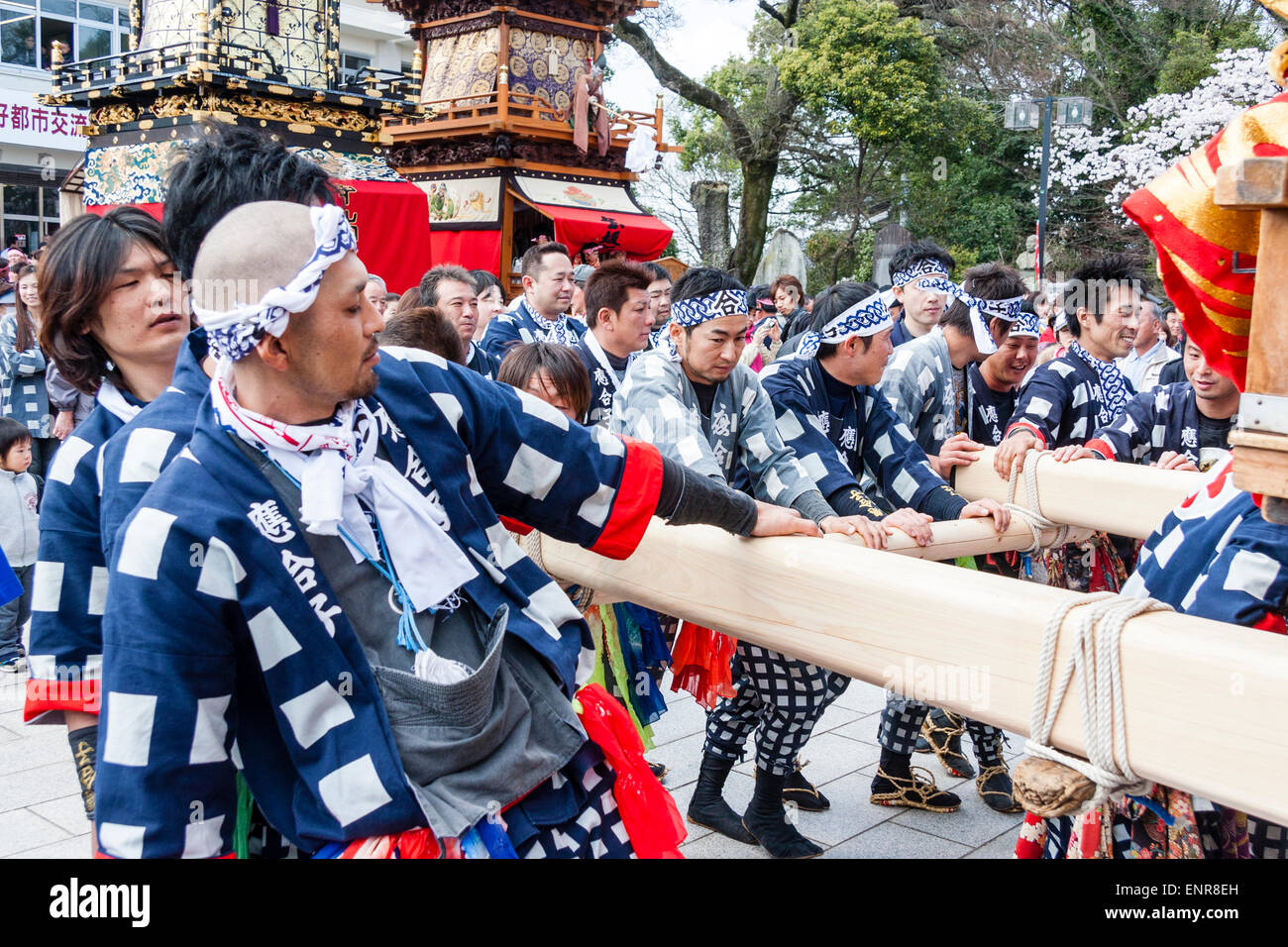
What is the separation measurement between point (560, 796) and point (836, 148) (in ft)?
67.7

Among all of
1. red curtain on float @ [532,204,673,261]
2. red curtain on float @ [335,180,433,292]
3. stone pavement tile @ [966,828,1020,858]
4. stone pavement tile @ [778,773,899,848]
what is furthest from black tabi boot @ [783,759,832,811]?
red curtain on float @ [532,204,673,261]

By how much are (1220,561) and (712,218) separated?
2048 centimetres

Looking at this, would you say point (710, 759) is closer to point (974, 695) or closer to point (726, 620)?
point (726, 620)

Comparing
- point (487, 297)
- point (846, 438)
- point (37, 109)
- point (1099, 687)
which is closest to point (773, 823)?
point (846, 438)

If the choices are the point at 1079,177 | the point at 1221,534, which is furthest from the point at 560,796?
the point at 1079,177

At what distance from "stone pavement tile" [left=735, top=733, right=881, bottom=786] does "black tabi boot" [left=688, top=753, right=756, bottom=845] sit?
1.45ft

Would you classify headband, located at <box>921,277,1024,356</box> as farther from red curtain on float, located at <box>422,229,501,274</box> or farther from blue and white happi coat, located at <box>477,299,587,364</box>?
red curtain on float, located at <box>422,229,501,274</box>

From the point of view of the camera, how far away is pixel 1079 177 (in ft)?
61.4

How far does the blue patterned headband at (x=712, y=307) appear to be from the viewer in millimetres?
3428

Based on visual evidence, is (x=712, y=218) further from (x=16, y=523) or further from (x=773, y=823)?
(x=773, y=823)

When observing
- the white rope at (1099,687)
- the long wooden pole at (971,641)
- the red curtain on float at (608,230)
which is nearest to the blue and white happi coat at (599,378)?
the long wooden pole at (971,641)

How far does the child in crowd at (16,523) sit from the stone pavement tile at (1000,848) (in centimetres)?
454

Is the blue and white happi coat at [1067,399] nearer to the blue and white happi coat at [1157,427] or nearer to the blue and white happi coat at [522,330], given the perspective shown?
the blue and white happi coat at [1157,427]

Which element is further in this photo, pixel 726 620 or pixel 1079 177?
pixel 1079 177
